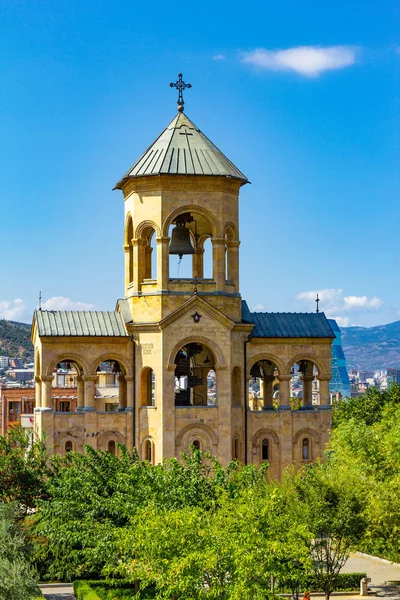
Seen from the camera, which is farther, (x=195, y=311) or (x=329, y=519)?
(x=195, y=311)

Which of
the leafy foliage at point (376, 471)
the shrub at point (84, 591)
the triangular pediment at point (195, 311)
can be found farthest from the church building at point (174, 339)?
the shrub at point (84, 591)

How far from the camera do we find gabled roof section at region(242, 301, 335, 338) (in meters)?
60.9

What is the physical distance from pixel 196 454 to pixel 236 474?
80.3 inches

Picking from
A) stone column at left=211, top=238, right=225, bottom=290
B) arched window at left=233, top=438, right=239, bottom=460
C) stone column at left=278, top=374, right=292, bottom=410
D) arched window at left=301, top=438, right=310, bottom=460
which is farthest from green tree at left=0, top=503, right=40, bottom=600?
arched window at left=301, top=438, right=310, bottom=460

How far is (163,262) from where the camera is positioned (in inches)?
2280

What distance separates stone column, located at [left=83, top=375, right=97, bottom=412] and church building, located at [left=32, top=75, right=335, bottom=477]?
0.17ft

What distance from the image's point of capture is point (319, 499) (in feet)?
151

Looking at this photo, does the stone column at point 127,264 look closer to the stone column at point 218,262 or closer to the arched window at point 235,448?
the stone column at point 218,262

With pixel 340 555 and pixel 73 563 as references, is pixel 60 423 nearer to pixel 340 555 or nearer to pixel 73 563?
pixel 73 563

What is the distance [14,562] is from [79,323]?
22039 mm

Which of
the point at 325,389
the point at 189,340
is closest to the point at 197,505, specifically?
the point at 189,340

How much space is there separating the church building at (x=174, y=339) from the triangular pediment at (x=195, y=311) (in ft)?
0.16

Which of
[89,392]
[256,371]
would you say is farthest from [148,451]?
[256,371]

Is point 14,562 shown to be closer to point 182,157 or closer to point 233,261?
point 233,261
